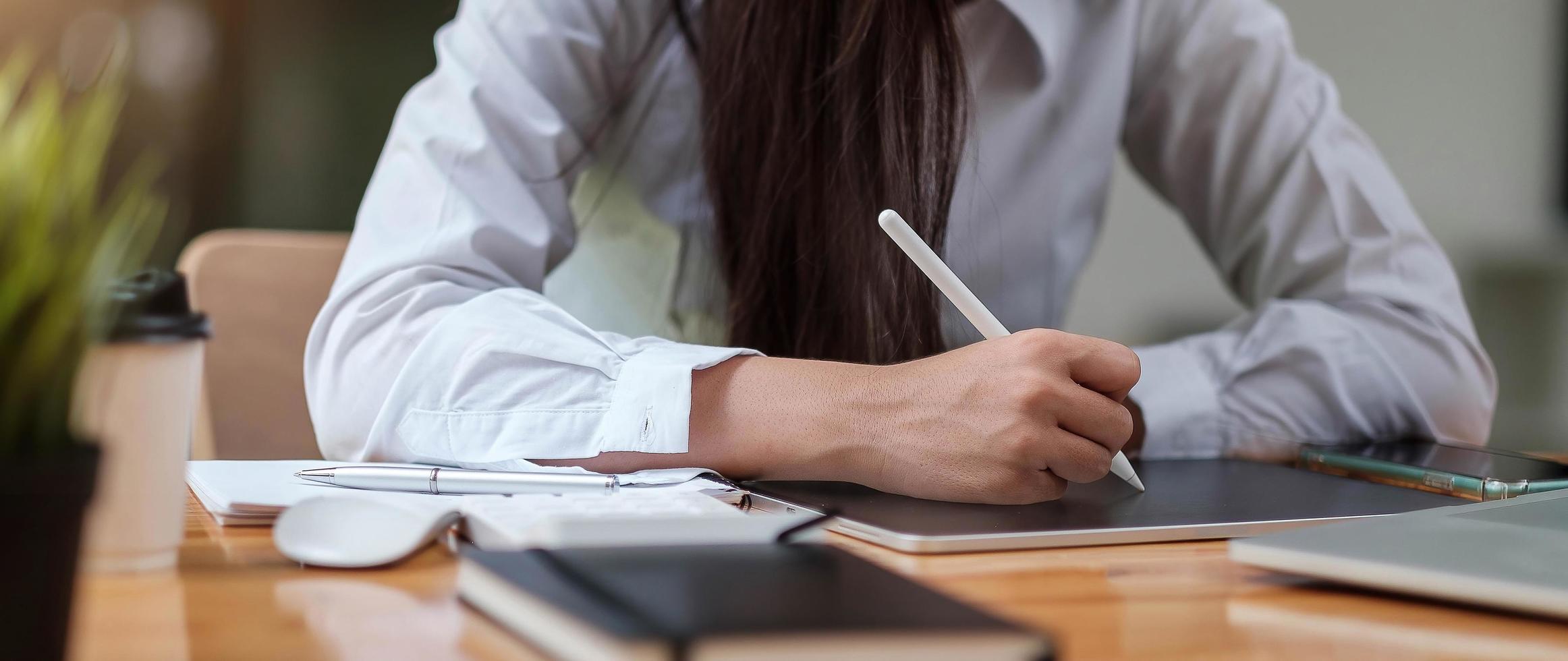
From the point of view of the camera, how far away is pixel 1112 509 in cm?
59

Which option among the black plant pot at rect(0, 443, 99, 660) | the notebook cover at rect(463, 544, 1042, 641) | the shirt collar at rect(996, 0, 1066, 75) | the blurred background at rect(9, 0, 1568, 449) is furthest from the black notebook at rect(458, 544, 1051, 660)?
the blurred background at rect(9, 0, 1568, 449)

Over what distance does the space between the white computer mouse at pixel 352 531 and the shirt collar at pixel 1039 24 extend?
2.51 ft

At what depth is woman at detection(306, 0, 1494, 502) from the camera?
2.18 feet

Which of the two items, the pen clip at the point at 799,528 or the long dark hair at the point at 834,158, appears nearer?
the pen clip at the point at 799,528

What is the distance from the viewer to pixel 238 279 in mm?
1135

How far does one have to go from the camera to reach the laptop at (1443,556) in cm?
40

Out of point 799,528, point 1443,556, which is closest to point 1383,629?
point 1443,556

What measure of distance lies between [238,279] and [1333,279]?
103cm

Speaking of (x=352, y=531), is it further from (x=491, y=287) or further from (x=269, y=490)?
(x=491, y=287)

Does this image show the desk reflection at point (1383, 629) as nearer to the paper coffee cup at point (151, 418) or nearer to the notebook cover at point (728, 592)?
the notebook cover at point (728, 592)

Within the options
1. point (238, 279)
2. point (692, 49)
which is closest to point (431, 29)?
point (238, 279)

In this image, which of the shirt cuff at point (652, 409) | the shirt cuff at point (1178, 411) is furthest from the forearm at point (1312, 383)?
the shirt cuff at point (652, 409)

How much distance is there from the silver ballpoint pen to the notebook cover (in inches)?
7.1

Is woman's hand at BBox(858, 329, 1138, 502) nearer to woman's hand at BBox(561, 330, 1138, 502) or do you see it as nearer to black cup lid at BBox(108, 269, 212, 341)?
woman's hand at BBox(561, 330, 1138, 502)
